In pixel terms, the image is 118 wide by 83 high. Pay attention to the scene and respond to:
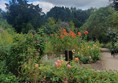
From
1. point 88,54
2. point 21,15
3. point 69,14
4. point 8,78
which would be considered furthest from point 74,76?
point 69,14

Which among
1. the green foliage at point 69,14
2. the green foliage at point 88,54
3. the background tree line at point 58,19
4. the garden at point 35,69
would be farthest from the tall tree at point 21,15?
the garden at point 35,69

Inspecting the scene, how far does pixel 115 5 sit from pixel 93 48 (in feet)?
55.7

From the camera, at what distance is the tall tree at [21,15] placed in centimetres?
4159

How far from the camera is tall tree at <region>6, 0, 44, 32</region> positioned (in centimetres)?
4159

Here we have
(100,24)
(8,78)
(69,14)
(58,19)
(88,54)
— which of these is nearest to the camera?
(8,78)

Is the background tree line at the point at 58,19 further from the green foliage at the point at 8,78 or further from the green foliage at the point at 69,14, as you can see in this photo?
the green foliage at the point at 8,78

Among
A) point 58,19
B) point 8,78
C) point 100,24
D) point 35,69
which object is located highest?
point 58,19

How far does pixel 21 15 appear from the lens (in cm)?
4300

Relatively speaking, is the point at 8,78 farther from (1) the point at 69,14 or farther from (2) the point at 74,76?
(1) the point at 69,14

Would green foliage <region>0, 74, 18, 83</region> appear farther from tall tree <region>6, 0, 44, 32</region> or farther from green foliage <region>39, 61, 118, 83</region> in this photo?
tall tree <region>6, 0, 44, 32</region>

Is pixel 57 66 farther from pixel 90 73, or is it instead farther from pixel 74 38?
pixel 74 38

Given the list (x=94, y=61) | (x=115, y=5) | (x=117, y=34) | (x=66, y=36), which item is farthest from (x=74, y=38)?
(x=115, y=5)

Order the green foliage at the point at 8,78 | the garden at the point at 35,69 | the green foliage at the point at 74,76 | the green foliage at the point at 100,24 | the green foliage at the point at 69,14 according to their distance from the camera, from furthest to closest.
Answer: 1. the green foliage at the point at 69,14
2. the green foliage at the point at 100,24
3. the green foliage at the point at 8,78
4. the garden at the point at 35,69
5. the green foliage at the point at 74,76

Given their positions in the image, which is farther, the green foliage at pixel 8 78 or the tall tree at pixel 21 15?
the tall tree at pixel 21 15
